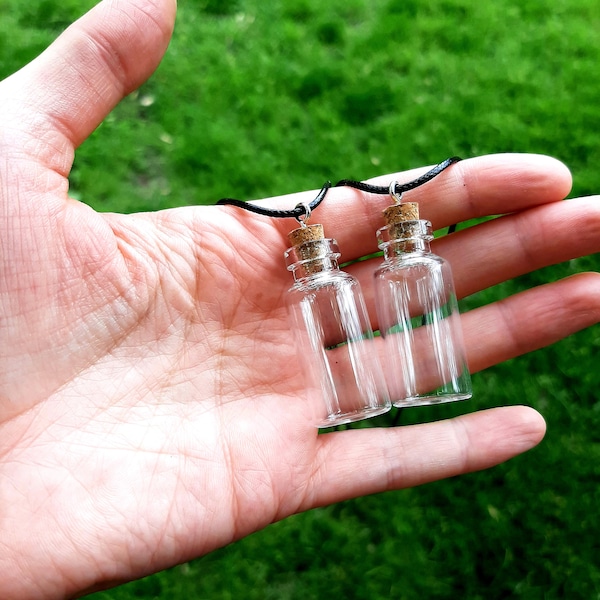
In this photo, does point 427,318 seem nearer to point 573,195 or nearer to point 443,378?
point 443,378

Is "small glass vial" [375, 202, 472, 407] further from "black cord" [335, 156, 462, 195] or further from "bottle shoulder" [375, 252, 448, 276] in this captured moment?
"black cord" [335, 156, 462, 195]

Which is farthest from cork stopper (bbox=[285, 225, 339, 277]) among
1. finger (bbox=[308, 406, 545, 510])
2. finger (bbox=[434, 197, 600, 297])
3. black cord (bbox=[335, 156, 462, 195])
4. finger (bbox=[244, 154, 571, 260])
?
finger (bbox=[308, 406, 545, 510])

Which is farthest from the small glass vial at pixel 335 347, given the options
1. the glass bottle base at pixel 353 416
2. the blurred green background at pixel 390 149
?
the blurred green background at pixel 390 149

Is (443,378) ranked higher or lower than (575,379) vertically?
higher

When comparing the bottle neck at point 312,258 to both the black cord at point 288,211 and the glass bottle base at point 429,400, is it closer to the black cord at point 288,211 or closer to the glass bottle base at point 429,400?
the black cord at point 288,211

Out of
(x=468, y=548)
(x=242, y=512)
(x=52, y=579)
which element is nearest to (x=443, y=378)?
Result: (x=242, y=512)

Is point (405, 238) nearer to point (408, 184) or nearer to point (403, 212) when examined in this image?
point (403, 212)

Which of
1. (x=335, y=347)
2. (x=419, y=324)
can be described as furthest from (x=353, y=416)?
(x=419, y=324)
